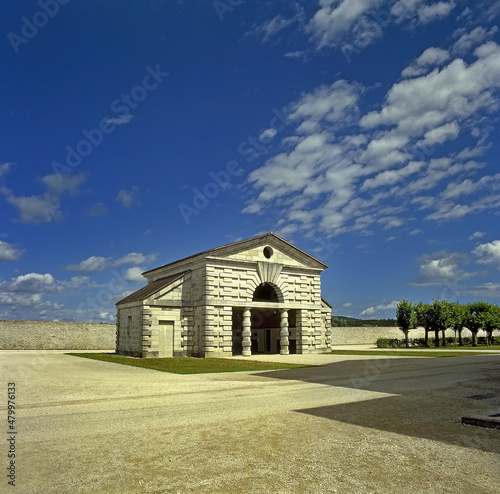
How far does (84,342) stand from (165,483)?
45.3 metres

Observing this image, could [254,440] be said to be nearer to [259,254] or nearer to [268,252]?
[259,254]

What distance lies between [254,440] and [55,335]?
43372mm

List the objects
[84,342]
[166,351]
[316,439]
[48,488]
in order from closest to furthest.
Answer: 1. [48,488]
2. [316,439]
3. [166,351]
4. [84,342]

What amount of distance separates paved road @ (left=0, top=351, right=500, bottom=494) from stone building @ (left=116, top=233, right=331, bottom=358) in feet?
54.1

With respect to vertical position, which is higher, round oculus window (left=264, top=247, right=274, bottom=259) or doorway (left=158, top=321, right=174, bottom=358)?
round oculus window (left=264, top=247, right=274, bottom=259)

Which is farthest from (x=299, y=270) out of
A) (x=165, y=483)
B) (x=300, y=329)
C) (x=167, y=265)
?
(x=165, y=483)

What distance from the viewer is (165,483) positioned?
5.19m

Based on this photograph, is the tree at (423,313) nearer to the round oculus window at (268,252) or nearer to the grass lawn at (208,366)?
the round oculus window at (268,252)

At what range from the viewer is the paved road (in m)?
5.25

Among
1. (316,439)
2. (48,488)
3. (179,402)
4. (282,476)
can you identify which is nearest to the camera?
(48,488)

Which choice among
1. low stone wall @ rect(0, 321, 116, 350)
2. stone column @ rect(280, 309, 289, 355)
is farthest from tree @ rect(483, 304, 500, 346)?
low stone wall @ rect(0, 321, 116, 350)

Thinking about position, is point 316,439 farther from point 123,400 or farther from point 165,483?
point 123,400

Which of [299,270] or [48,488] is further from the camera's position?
[299,270]

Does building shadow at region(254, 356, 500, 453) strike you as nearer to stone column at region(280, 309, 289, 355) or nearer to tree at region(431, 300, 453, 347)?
stone column at region(280, 309, 289, 355)
